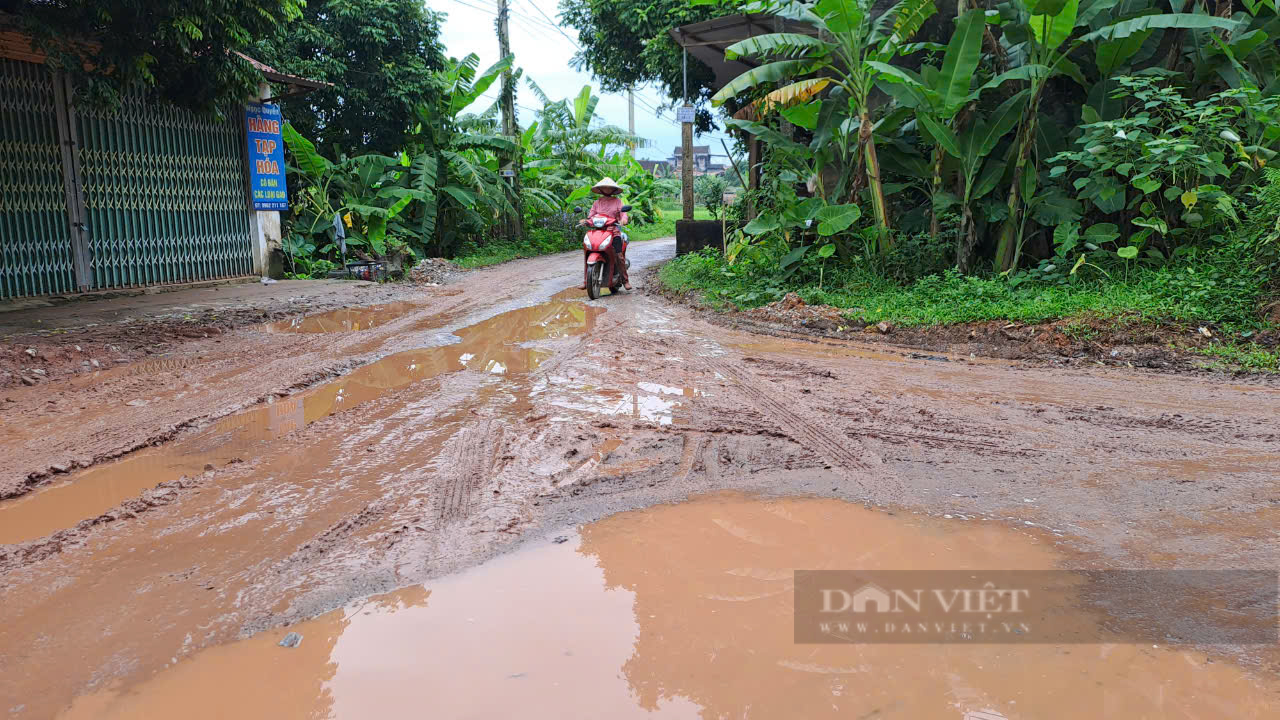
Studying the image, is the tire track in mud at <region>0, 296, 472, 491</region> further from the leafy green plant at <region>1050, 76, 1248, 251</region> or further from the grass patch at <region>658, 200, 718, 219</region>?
the grass patch at <region>658, 200, 718, 219</region>

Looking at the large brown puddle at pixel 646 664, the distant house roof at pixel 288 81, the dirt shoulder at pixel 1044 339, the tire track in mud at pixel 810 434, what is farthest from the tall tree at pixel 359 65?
the large brown puddle at pixel 646 664

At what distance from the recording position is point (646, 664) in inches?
92.5

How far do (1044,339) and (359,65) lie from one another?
13.0 meters

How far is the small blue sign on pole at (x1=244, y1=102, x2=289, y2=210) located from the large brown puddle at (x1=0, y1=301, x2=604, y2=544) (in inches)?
229

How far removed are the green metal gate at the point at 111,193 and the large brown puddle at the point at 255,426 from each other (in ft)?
17.1

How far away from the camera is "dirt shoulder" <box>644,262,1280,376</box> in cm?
604

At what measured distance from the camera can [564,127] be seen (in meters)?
21.6

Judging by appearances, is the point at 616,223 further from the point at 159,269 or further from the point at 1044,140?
the point at 159,269

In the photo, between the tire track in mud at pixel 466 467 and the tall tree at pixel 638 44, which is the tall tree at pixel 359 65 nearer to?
the tall tree at pixel 638 44

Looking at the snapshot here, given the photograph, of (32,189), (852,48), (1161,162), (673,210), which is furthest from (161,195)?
(673,210)

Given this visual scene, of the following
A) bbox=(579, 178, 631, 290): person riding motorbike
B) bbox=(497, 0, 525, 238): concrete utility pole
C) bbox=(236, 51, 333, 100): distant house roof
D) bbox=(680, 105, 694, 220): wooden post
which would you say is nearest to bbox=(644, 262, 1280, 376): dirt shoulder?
bbox=(579, 178, 631, 290): person riding motorbike

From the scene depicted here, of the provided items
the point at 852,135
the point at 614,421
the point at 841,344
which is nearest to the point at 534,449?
the point at 614,421

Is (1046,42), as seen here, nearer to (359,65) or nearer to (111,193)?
(111,193)

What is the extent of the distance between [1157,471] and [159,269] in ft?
36.3
